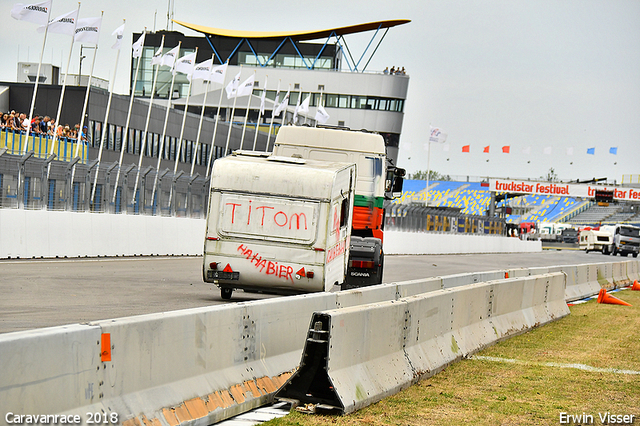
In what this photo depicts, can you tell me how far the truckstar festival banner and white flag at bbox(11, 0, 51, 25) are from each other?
73.5 meters

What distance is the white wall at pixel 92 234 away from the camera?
23703 millimetres

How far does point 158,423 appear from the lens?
6258mm

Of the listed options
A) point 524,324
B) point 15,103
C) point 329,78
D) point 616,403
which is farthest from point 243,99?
point 616,403

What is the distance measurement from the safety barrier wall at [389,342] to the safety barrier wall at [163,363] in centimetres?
37

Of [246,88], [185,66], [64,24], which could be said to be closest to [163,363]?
[64,24]

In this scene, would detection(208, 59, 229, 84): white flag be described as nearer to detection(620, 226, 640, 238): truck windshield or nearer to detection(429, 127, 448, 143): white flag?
detection(620, 226, 640, 238): truck windshield

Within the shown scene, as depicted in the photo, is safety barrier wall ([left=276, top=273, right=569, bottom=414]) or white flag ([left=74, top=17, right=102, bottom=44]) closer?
safety barrier wall ([left=276, top=273, right=569, bottom=414])

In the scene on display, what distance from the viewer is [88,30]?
115ft

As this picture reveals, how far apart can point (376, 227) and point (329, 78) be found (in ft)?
288

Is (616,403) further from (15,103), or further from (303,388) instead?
(15,103)

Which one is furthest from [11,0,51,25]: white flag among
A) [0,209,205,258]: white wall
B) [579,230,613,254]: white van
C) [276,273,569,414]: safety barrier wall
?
[579,230,613,254]: white van

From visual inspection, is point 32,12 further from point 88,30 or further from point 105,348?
point 105,348

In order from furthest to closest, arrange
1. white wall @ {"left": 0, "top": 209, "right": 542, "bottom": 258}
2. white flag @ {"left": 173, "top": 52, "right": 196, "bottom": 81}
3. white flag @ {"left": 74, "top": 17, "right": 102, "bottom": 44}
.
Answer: white flag @ {"left": 173, "top": 52, "right": 196, "bottom": 81}
white flag @ {"left": 74, "top": 17, "right": 102, "bottom": 44}
white wall @ {"left": 0, "top": 209, "right": 542, "bottom": 258}

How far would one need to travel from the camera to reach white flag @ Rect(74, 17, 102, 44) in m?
35.0
